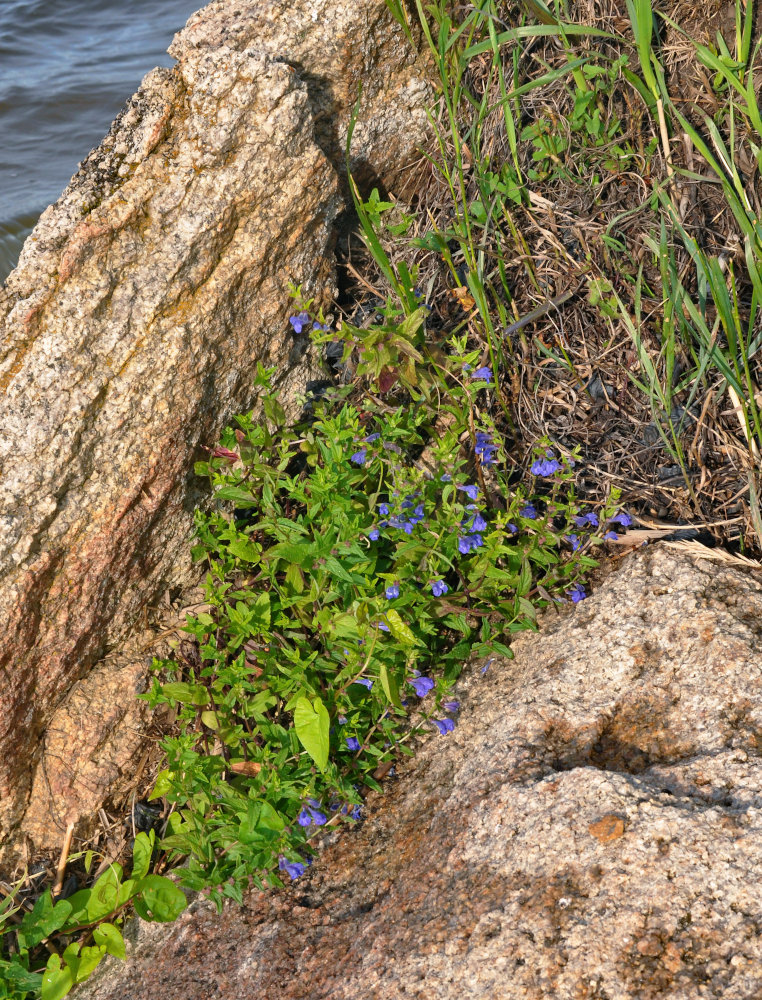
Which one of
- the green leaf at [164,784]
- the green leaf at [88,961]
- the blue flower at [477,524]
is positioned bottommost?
the green leaf at [88,961]

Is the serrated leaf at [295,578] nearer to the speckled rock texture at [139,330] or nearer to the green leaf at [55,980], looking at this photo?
the speckled rock texture at [139,330]

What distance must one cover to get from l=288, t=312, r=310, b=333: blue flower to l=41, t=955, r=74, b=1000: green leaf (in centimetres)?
203

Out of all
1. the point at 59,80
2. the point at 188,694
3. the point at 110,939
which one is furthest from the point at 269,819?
the point at 59,80

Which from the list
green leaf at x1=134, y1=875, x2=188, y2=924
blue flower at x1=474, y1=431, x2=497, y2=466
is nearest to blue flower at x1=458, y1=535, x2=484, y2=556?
blue flower at x1=474, y1=431, x2=497, y2=466

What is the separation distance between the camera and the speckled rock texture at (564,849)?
1.52 m

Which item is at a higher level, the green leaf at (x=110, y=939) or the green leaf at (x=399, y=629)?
the green leaf at (x=399, y=629)

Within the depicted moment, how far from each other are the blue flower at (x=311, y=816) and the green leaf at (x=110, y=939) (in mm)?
594

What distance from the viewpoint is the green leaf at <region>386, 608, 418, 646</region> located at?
7.24 feet

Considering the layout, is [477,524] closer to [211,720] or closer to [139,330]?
[211,720]

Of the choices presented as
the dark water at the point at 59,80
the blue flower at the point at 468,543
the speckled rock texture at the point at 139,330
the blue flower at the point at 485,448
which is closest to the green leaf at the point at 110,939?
the speckled rock texture at the point at 139,330

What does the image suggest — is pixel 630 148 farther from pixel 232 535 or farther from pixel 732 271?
pixel 232 535

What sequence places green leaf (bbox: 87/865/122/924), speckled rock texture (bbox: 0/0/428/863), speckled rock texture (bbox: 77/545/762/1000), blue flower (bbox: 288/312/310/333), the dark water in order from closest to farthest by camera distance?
speckled rock texture (bbox: 77/545/762/1000), green leaf (bbox: 87/865/122/924), speckled rock texture (bbox: 0/0/428/863), blue flower (bbox: 288/312/310/333), the dark water

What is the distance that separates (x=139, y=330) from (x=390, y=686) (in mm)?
1391

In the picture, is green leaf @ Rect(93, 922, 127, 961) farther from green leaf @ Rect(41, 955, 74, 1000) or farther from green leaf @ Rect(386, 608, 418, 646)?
green leaf @ Rect(386, 608, 418, 646)
